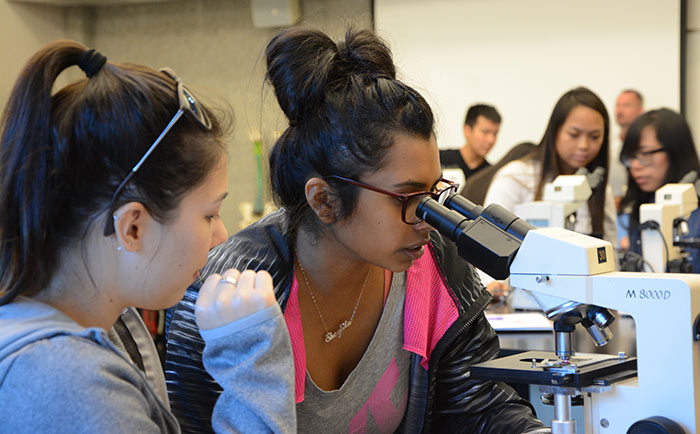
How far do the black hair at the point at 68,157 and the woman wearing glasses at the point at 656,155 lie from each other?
111 inches

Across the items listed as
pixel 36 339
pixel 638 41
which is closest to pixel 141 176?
pixel 36 339

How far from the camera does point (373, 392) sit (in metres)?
1.36

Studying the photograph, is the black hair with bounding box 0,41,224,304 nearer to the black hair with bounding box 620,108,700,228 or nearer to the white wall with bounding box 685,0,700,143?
the black hair with bounding box 620,108,700,228

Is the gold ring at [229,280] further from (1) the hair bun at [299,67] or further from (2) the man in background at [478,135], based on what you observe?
(2) the man in background at [478,135]

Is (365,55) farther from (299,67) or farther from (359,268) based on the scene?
(359,268)

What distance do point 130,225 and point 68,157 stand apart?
10cm

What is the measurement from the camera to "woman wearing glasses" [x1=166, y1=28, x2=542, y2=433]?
1262 mm

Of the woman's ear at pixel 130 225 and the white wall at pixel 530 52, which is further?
the white wall at pixel 530 52

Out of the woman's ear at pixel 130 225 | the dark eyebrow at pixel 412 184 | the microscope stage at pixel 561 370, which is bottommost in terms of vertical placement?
the microscope stage at pixel 561 370

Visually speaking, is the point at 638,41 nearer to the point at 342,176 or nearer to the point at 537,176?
the point at 537,176

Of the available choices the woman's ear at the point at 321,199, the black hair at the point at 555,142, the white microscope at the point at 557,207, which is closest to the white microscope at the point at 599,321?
the woman's ear at the point at 321,199

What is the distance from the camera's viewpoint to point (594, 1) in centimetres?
493

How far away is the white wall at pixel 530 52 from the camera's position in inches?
188

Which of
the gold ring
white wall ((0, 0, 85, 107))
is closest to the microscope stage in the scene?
the gold ring
